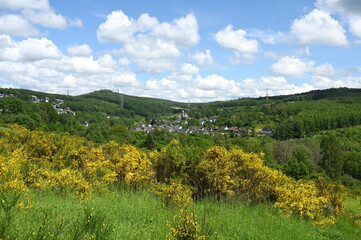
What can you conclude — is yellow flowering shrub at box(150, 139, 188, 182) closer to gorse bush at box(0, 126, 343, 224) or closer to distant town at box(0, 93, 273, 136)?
gorse bush at box(0, 126, 343, 224)

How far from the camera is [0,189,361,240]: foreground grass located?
4.86m

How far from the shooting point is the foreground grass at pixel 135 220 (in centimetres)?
486

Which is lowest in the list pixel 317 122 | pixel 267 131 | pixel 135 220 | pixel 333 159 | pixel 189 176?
pixel 333 159

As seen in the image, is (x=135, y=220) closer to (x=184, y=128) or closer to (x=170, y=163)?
(x=170, y=163)

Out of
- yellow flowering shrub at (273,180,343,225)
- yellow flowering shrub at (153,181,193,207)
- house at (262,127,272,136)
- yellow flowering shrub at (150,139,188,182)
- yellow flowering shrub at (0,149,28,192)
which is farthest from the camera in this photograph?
house at (262,127,272,136)

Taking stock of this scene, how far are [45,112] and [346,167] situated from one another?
82.7 meters

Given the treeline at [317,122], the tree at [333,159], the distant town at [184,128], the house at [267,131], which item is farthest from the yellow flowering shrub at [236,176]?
the house at [267,131]

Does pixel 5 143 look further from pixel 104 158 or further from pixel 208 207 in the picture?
pixel 208 207

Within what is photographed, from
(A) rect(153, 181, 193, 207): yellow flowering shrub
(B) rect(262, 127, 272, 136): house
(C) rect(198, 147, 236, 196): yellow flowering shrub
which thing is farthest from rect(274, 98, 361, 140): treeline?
(A) rect(153, 181, 193, 207): yellow flowering shrub

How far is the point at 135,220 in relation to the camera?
20.7 ft

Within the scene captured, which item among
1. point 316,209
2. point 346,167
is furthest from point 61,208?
point 346,167

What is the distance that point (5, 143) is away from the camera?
480 inches

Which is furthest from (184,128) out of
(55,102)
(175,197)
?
(175,197)

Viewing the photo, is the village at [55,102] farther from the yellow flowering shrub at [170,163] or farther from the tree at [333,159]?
the yellow flowering shrub at [170,163]
